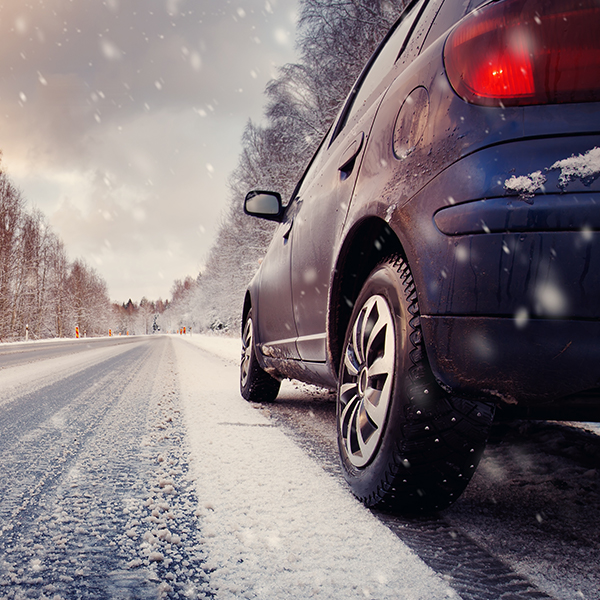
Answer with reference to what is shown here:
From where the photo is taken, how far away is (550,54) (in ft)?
3.24

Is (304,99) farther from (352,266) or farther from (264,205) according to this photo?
(352,266)

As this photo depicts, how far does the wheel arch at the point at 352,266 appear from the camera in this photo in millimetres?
1575

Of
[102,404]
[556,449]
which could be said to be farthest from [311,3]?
[556,449]

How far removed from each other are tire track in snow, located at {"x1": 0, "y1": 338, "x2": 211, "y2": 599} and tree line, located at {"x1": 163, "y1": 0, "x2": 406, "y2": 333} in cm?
802

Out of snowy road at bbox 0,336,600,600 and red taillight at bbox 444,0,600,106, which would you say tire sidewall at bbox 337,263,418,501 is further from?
red taillight at bbox 444,0,600,106

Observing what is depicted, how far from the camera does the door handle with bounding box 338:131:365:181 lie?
1756 millimetres

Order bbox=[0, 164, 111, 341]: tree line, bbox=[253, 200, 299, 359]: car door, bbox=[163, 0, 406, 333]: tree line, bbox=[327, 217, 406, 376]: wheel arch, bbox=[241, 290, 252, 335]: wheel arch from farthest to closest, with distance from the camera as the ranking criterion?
bbox=[0, 164, 111, 341]: tree line < bbox=[163, 0, 406, 333]: tree line < bbox=[241, 290, 252, 335]: wheel arch < bbox=[253, 200, 299, 359]: car door < bbox=[327, 217, 406, 376]: wheel arch

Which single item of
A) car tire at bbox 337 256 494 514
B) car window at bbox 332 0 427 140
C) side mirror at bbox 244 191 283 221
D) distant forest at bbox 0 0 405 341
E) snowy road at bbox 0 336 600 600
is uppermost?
distant forest at bbox 0 0 405 341

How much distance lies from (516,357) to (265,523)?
858 mm

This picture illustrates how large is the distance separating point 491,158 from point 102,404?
11.1ft

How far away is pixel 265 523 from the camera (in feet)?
4.10

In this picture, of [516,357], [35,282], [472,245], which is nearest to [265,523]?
[516,357]

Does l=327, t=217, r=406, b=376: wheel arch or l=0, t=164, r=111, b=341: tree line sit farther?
l=0, t=164, r=111, b=341: tree line

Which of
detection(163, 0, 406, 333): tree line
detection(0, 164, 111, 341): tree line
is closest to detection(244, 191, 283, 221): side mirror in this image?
detection(163, 0, 406, 333): tree line
